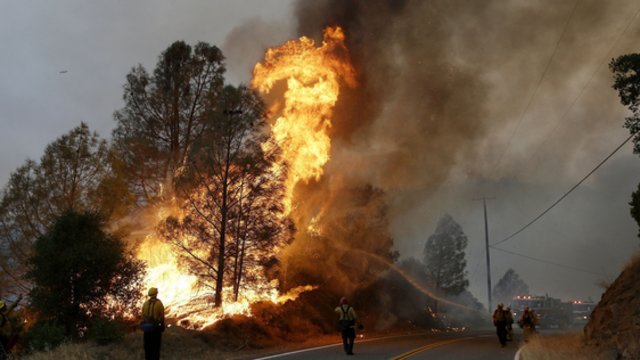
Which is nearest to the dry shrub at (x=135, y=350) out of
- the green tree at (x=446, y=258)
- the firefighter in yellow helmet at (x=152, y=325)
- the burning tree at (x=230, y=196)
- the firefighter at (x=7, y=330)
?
the firefighter at (x=7, y=330)

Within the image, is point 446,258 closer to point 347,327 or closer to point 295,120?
A: point 295,120

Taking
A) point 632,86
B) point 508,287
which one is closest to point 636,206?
point 632,86

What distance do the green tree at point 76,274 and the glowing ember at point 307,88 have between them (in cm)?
1225

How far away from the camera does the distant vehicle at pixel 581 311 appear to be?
53819mm

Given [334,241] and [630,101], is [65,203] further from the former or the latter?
[630,101]

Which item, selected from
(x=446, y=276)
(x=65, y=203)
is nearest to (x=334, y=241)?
(x=65, y=203)

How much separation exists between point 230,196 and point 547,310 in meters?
33.4

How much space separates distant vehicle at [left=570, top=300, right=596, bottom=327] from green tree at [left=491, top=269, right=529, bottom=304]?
83.7 meters

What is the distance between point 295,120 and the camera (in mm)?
30312

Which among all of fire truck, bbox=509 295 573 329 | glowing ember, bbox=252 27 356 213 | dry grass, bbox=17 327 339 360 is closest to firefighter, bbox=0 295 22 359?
dry grass, bbox=17 327 339 360

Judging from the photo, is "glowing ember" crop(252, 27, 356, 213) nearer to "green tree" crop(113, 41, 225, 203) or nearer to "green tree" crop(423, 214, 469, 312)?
"green tree" crop(113, 41, 225, 203)

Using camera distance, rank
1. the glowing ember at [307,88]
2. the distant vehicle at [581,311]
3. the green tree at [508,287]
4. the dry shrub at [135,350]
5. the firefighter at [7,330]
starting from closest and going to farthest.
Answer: the firefighter at [7,330] → the dry shrub at [135,350] → the glowing ember at [307,88] → the distant vehicle at [581,311] → the green tree at [508,287]

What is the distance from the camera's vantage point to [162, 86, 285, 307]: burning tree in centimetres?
2584

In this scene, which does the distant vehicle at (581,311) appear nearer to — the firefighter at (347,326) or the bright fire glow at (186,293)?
the bright fire glow at (186,293)
